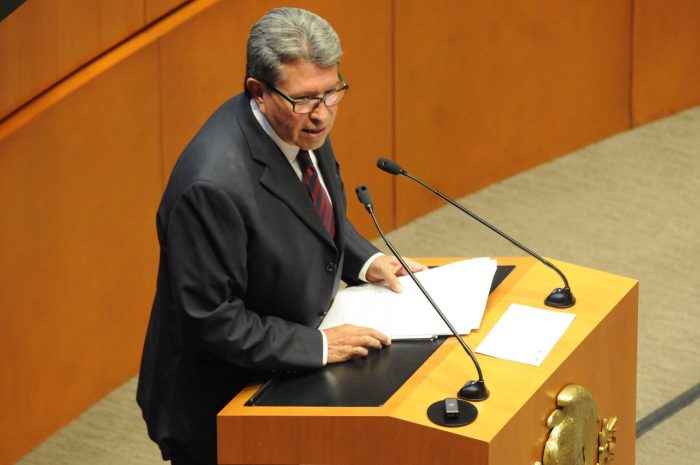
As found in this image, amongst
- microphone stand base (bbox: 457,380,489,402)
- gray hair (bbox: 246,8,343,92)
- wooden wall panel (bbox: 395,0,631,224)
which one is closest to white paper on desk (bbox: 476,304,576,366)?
microphone stand base (bbox: 457,380,489,402)

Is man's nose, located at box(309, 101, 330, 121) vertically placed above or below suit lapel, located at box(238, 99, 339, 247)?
above

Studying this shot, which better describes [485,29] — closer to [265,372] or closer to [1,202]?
[1,202]

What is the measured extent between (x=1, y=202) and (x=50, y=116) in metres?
0.26

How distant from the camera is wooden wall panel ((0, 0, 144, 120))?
3250 millimetres

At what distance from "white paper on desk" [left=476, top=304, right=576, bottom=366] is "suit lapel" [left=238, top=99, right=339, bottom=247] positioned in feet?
1.27

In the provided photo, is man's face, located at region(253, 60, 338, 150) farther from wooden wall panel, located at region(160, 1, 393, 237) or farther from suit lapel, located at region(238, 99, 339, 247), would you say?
wooden wall panel, located at region(160, 1, 393, 237)

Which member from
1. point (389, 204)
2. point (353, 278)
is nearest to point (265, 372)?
point (353, 278)

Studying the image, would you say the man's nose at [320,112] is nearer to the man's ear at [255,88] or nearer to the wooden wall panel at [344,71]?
the man's ear at [255,88]

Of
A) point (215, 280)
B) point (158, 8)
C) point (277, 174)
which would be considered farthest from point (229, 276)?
point (158, 8)

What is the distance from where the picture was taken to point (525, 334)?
2.42 metres

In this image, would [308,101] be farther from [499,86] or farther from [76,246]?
[499,86]

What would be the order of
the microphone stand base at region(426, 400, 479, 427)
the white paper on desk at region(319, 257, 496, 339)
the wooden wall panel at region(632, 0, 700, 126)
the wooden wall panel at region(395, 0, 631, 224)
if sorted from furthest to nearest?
the wooden wall panel at region(632, 0, 700, 126) → the wooden wall panel at region(395, 0, 631, 224) → the white paper on desk at region(319, 257, 496, 339) → the microphone stand base at region(426, 400, 479, 427)

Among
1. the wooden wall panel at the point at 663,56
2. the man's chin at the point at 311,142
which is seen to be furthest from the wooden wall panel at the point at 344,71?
the man's chin at the point at 311,142

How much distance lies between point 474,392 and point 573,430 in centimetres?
30
